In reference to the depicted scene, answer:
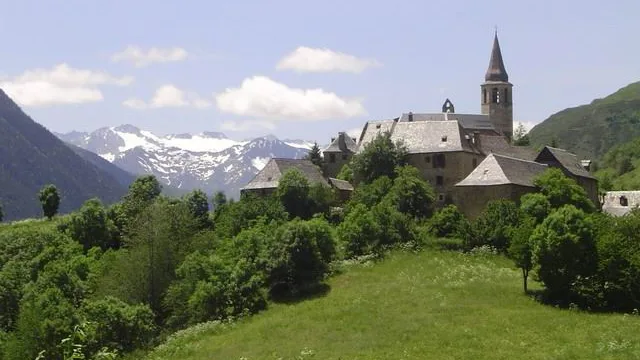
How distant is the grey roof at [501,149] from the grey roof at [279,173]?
762 inches

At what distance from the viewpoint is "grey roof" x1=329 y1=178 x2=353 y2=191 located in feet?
341

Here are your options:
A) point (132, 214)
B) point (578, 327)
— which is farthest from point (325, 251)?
point (132, 214)

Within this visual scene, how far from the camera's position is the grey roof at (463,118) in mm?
116312

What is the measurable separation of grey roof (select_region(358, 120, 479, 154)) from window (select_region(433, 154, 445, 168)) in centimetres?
68

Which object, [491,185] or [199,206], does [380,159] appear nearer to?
[491,185]

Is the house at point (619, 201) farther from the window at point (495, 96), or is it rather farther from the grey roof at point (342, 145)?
the grey roof at point (342, 145)

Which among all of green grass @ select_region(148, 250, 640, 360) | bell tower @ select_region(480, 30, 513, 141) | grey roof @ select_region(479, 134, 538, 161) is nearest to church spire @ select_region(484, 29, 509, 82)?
bell tower @ select_region(480, 30, 513, 141)

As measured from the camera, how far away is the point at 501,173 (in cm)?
8800

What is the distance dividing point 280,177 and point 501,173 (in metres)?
26.4

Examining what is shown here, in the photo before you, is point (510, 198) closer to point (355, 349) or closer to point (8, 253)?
point (355, 349)

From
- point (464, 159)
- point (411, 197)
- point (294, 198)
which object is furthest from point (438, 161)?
point (294, 198)

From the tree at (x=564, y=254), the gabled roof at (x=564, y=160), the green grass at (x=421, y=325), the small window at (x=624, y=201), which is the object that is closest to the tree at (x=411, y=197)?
the green grass at (x=421, y=325)

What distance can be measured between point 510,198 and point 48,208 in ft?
244

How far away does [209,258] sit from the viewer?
253ft
